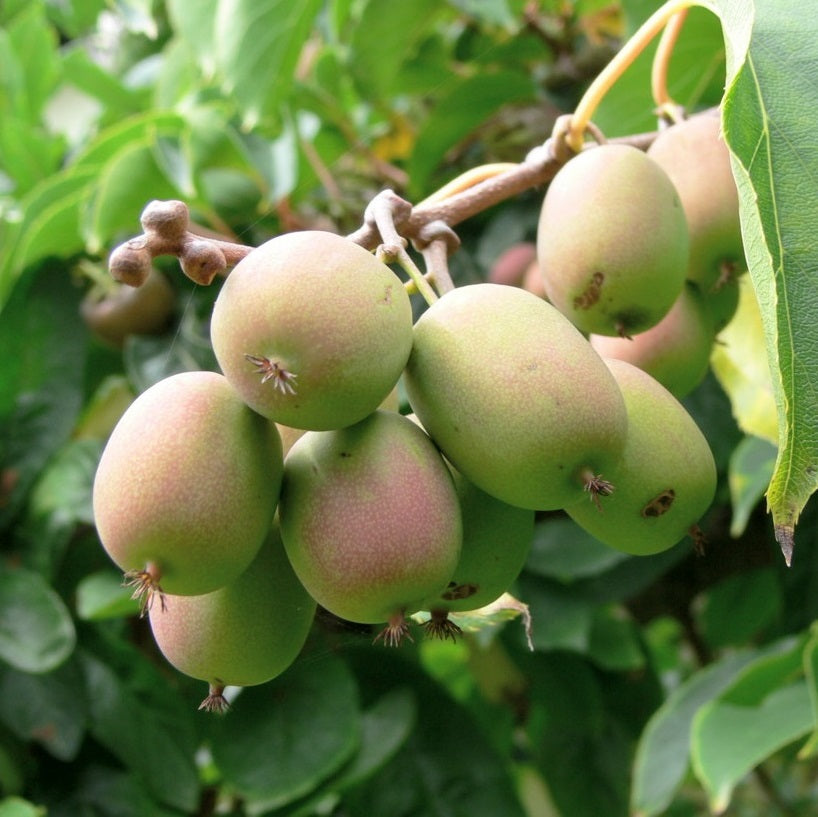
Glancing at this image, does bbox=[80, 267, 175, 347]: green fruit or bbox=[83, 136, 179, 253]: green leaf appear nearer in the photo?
bbox=[83, 136, 179, 253]: green leaf

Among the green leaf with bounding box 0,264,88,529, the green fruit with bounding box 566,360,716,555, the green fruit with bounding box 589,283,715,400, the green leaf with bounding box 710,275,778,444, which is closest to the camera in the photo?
the green fruit with bounding box 566,360,716,555

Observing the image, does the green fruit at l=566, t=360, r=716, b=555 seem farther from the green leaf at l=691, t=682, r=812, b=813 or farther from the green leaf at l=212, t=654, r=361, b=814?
the green leaf at l=212, t=654, r=361, b=814

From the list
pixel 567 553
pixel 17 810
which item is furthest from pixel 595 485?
pixel 567 553

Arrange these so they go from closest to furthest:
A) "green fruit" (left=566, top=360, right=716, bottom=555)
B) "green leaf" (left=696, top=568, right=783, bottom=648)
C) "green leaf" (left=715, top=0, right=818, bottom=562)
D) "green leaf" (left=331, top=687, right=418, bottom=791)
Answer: "green leaf" (left=715, top=0, right=818, bottom=562) < "green fruit" (left=566, top=360, right=716, bottom=555) < "green leaf" (left=331, top=687, right=418, bottom=791) < "green leaf" (left=696, top=568, right=783, bottom=648)

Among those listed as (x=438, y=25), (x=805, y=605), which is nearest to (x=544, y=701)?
(x=805, y=605)

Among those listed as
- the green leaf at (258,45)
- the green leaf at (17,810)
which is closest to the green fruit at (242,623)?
the green leaf at (17,810)

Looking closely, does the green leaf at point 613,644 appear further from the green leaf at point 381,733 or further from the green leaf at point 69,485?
the green leaf at point 69,485

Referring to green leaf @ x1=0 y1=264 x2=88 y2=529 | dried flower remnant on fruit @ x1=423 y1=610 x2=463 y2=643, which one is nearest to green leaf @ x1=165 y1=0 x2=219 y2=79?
green leaf @ x1=0 y1=264 x2=88 y2=529
